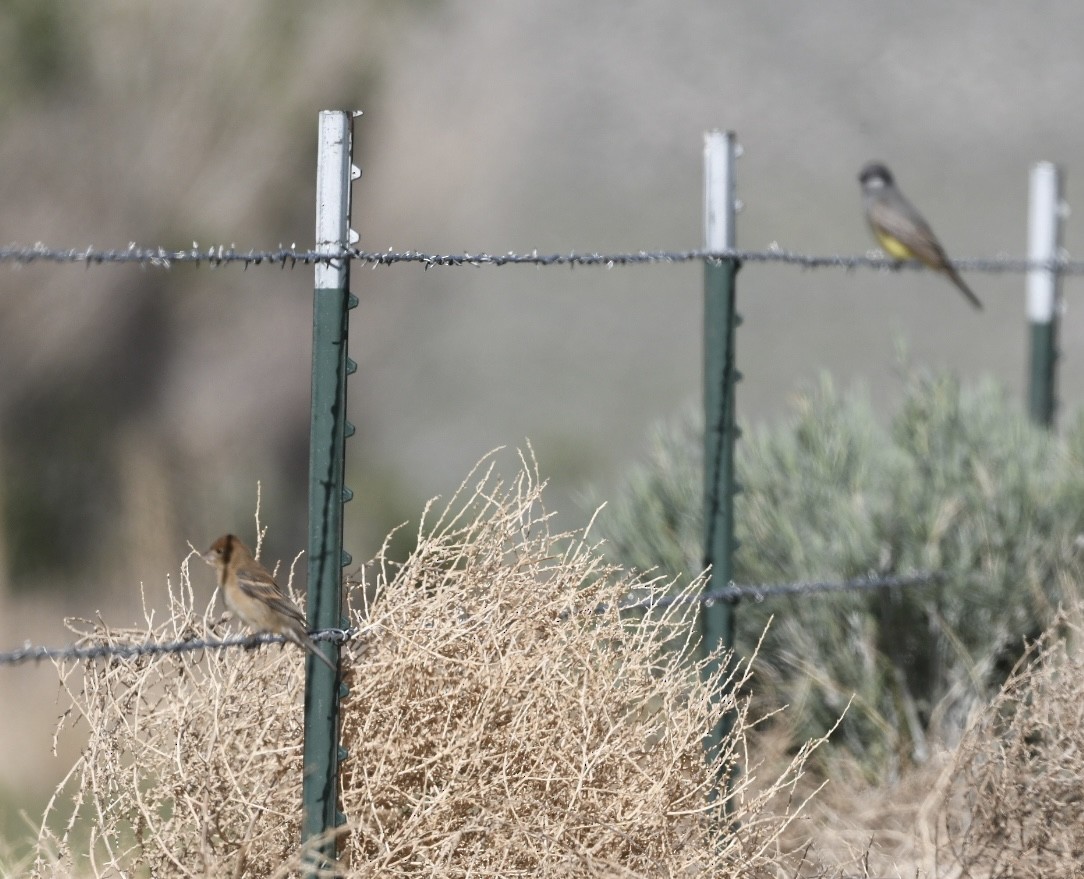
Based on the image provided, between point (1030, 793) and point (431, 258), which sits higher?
point (431, 258)

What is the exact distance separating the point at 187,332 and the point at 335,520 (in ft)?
19.6

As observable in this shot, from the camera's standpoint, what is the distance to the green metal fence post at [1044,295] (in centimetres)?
581

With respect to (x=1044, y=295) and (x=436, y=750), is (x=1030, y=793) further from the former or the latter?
(x=1044, y=295)

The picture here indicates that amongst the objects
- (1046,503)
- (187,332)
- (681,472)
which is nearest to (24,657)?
(681,472)

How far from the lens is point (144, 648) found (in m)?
2.96

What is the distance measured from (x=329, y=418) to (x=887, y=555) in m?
2.21

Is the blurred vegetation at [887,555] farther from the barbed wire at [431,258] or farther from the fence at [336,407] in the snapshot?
the fence at [336,407]

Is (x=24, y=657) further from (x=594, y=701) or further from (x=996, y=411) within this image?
(x=996, y=411)

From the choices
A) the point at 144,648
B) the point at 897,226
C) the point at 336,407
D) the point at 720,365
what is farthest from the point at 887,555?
the point at 144,648

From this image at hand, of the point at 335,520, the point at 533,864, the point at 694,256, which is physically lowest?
the point at 533,864

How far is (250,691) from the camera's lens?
10.5ft

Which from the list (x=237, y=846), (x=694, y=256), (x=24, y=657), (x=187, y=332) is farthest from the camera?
(x=187, y=332)

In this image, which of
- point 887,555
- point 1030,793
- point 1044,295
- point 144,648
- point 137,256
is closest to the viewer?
point 144,648

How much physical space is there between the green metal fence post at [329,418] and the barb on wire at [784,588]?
613 millimetres
